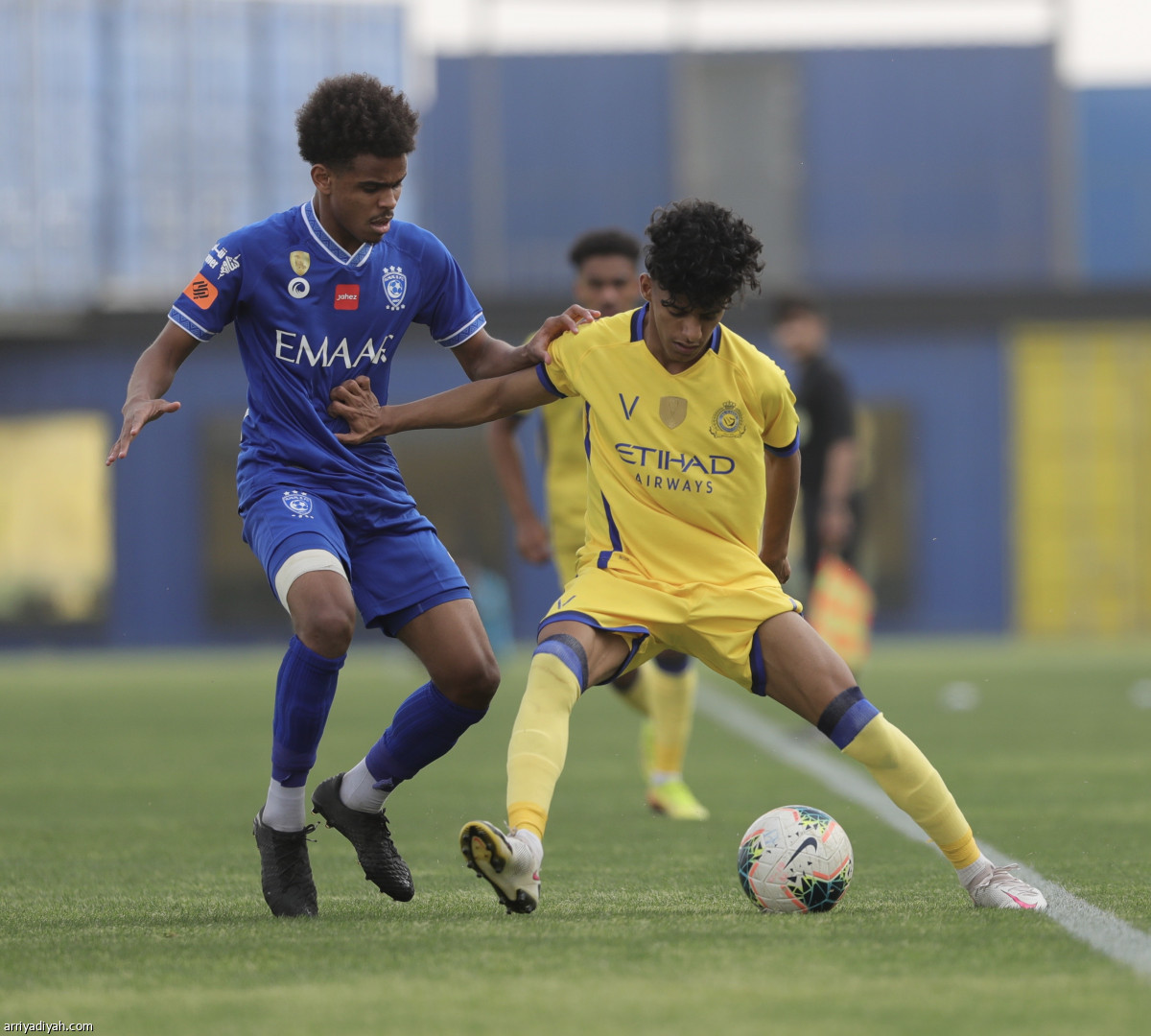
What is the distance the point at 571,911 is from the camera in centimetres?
469

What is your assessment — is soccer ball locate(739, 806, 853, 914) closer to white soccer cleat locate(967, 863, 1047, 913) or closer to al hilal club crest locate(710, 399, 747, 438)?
white soccer cleat locate(967, 863, 1047, 913)

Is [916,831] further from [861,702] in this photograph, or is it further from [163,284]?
[163,284]

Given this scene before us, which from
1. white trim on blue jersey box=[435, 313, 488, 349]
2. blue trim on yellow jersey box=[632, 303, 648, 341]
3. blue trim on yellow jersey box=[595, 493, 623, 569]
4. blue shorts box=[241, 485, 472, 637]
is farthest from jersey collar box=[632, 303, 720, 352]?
blue shorts box=[241, 485, 472, 637]

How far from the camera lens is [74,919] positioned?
15.4 feet

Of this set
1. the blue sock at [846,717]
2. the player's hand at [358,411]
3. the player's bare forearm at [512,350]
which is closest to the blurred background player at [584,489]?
the player's bare forearm at [512,350]

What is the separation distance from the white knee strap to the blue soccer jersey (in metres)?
0.28

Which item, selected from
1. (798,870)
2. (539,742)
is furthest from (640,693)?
(539,742)

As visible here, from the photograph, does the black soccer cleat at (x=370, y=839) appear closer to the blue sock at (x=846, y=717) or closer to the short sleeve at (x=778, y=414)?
the blue sock at (x=846, y=717)

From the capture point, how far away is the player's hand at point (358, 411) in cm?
496

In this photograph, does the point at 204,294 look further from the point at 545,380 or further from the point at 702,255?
the point at 702,255

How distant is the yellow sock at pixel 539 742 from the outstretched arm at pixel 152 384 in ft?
3.74

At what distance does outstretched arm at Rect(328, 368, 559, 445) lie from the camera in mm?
4961

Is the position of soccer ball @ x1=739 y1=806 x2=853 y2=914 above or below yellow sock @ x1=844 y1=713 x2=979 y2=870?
below

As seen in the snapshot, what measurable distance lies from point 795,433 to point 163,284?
24701 mm
